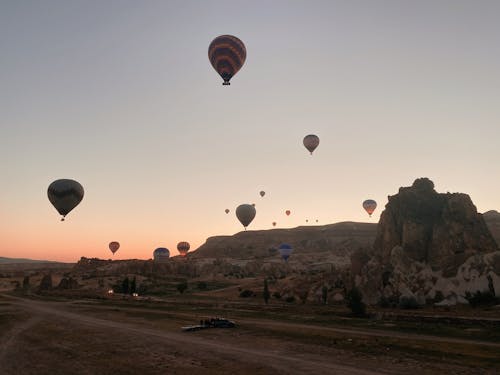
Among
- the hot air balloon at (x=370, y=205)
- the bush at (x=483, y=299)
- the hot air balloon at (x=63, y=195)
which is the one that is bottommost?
the bush at (x=483, y=299)

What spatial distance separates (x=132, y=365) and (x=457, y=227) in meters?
50.6

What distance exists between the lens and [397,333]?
101 feet

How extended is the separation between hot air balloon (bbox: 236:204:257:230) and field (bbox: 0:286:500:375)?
189 feet

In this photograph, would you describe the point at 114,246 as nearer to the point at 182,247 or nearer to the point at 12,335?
the point at 182,247

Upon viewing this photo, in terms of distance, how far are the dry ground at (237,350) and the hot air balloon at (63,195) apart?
33.5m

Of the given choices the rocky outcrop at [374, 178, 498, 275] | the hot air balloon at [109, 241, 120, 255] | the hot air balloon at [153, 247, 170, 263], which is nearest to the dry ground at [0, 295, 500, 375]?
the rocky outcrop at [374, 178, 498, 275]

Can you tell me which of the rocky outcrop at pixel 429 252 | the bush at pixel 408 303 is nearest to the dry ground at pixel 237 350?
the bush at pixel 408 303

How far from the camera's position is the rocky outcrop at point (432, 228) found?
182 feet

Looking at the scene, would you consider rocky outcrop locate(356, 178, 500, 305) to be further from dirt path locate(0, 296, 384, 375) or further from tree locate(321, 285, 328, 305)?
dirt path locate(0, 296, 384, 375)

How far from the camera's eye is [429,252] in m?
57.2

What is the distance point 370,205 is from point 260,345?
323 feet

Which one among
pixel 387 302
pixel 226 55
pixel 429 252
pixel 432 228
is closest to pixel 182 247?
pixel 226 55

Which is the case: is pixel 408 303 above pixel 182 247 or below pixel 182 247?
below

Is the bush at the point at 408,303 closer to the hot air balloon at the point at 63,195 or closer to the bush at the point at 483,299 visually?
the bush at the point at 483,299
